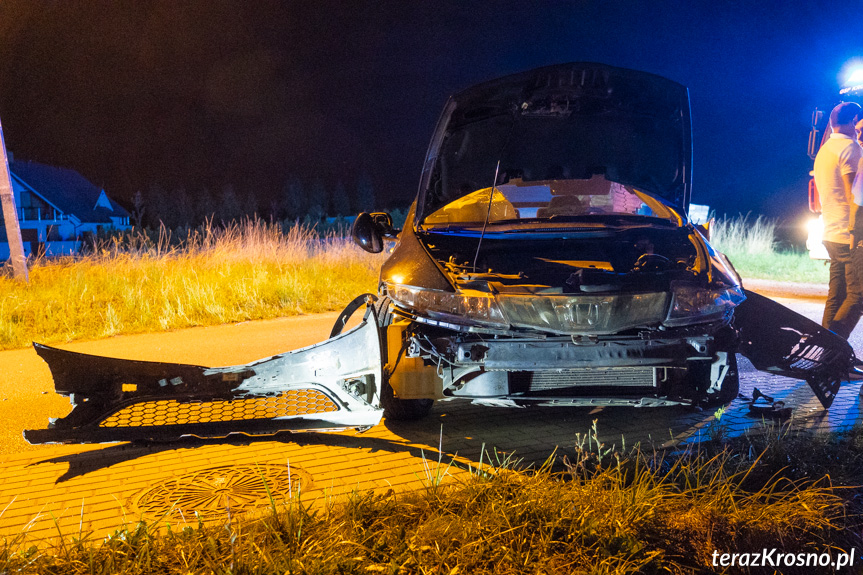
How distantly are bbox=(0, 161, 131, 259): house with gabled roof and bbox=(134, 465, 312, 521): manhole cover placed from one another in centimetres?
4189

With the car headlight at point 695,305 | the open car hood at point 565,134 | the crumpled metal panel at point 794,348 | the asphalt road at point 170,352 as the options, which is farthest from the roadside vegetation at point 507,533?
Answer: the open car hood at point 565,134

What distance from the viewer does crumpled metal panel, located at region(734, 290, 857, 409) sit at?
3.51m

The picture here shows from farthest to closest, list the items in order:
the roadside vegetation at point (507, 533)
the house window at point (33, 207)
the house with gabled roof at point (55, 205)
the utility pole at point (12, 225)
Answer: the house window at point (33, 207)
the house with gabled roof at point (55, 205)
the utility pole at point (12, 225)
the roadside vegetation at point (507, 533)

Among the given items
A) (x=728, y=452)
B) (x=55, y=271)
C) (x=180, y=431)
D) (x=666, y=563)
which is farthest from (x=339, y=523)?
(x=55, y=271)

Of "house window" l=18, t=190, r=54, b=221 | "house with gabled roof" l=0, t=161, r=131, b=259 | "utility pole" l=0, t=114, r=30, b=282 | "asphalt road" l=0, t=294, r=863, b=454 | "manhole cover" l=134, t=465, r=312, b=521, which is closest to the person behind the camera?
"manhole cover" l=134, t=465, r=312, b=521

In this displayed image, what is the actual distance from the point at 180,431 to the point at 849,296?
519 cm

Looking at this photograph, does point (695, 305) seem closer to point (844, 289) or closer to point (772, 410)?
point (772, 410)

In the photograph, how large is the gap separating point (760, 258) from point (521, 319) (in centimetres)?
1400

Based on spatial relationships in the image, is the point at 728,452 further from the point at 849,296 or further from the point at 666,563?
the point at 849,296

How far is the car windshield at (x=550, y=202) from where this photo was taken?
161 inches

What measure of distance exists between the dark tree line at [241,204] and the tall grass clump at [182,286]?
47989mm

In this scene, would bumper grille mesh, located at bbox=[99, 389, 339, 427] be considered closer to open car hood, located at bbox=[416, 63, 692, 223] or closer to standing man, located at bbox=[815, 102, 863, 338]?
open car hood, located at bbox=[416, 63, 692, 223]

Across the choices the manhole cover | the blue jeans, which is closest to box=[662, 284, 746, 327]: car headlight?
the manhole cover

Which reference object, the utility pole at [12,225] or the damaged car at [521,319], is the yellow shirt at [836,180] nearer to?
the damaged car at [521,319]
